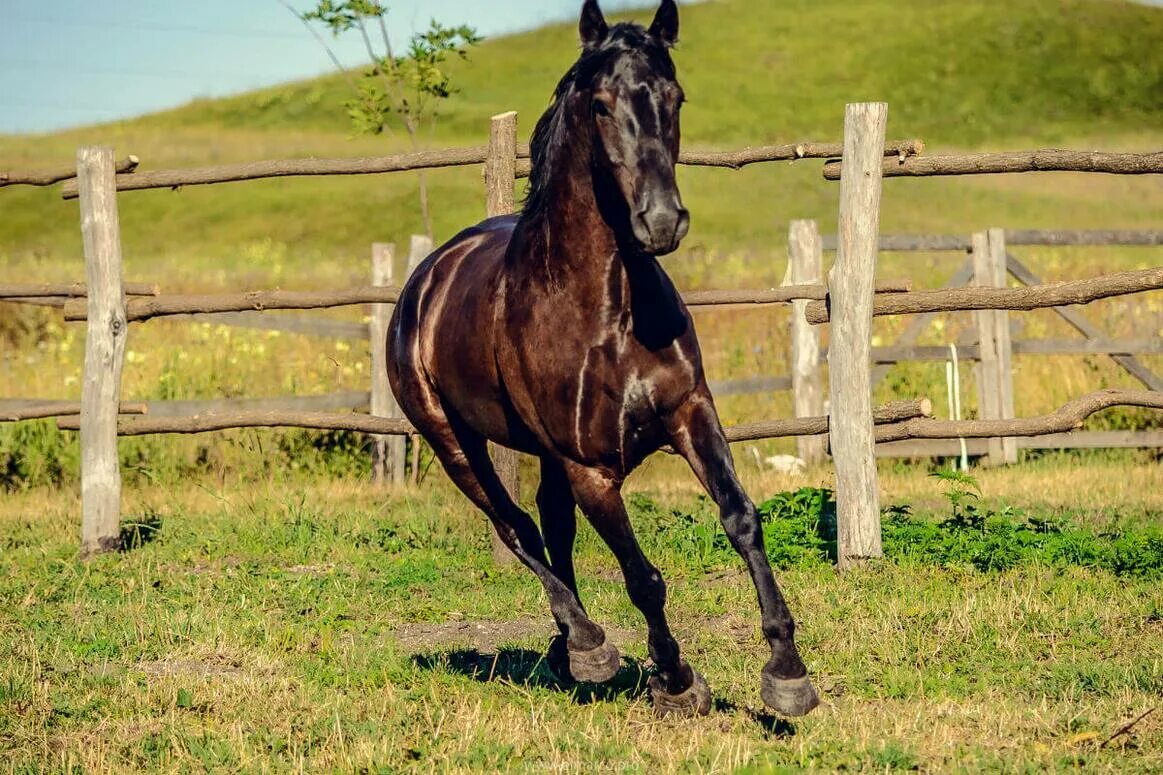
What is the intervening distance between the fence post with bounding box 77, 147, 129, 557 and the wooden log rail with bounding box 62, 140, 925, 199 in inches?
7.9

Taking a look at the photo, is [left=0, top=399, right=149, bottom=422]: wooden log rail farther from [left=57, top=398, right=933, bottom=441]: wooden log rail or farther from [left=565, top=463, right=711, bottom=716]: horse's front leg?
[left=565, top=463, right=711, bottom=716]: horse's front leg

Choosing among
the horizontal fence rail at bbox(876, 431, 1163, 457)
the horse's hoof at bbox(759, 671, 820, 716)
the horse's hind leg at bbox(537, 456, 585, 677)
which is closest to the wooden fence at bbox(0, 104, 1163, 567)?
the horse's hind leg at bbox(537, 456, 585, 677)

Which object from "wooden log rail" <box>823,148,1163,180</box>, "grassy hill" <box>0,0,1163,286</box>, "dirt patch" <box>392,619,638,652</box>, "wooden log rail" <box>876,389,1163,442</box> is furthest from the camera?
"grassy hill" <box>0,0,1163,286</box>

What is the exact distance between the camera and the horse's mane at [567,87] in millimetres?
4617

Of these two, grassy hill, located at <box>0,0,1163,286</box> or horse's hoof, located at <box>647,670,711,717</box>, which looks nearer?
horse's hoof, located at <box>647,670,711,717</box>

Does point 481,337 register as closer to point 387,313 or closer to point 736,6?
point 387,313

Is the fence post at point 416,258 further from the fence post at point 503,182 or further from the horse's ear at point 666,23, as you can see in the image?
the horse's ear at point 666,23

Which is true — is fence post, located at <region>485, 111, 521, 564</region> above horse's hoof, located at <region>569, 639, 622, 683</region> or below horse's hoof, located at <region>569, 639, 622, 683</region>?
above

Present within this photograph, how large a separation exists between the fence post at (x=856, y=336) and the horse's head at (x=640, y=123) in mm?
3031

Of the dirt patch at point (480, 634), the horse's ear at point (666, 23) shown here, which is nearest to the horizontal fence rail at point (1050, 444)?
the dirt patch at point (480, 634)

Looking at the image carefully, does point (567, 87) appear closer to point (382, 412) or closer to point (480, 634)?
point (480, 634)

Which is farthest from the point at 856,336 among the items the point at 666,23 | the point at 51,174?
the point at 51,174

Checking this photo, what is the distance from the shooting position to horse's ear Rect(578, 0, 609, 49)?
4879 mm

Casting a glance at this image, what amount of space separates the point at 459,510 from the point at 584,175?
4836 mm
